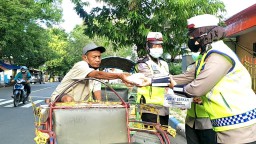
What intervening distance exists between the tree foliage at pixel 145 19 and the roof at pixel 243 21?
71.7 inches

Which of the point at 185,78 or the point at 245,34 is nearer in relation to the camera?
the point at 185,78

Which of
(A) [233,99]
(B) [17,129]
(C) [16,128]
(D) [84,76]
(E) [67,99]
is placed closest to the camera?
(A) [233,99]

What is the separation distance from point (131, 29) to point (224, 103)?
19.3ft

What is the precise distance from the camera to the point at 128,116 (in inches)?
151

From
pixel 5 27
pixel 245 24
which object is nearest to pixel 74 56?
pixel 5 27

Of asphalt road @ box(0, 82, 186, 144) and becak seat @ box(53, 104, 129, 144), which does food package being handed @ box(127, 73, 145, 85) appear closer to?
becak seat @ box(53, 104, 129, 144)

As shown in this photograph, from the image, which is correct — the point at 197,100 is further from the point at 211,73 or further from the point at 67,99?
the point at 67,99

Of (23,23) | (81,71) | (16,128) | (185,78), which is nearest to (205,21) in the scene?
(185,78)

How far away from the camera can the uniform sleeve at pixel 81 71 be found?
3.96 m

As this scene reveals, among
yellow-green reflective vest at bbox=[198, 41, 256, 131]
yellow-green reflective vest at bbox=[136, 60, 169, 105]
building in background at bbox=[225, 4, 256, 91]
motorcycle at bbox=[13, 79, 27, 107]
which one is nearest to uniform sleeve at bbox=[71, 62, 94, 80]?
yellow-green reflective vest at bbox=[136, 60, 169, 105]

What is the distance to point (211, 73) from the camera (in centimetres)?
250

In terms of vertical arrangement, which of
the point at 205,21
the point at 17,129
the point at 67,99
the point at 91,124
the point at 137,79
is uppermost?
the point at 205,21

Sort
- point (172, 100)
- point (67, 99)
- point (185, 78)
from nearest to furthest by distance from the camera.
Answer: point (185, 78), point (67, 99), point (172, 100)

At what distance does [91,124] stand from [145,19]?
15.4ft
